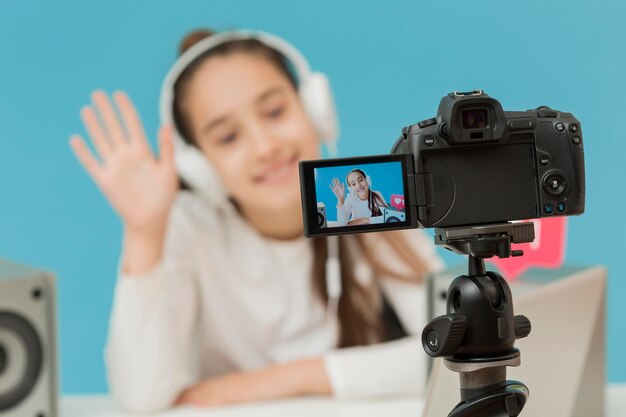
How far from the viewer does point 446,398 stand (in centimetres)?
140

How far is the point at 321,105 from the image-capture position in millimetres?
2264

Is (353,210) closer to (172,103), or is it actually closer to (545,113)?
(545,113)

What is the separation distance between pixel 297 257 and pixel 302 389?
30 cm

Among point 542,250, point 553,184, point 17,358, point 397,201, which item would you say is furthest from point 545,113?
point 17,358

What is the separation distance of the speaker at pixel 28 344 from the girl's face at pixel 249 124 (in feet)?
1.66

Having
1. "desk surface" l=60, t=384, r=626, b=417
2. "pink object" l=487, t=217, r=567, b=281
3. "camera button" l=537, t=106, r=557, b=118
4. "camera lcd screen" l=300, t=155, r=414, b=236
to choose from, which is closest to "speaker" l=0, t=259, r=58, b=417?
"desk surface" l=60, t=384, r=626, b=417

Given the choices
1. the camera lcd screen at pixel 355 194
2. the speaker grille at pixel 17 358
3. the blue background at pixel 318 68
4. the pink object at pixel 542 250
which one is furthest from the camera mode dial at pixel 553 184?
the speaker grille at pixel 17 358

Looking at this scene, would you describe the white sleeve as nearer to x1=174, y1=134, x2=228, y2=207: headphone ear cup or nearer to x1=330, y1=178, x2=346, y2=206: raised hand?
x1=174, y1=134, x2=228, y2=207: headphone ear cup

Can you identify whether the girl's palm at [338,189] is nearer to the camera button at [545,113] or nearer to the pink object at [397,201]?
the pink object at [397,201]

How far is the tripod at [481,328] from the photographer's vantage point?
1104 millimetres

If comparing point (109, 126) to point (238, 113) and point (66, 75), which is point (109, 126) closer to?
point (66, 75)

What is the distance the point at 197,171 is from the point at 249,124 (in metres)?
0.16

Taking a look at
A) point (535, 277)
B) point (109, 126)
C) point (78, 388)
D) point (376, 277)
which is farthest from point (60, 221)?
point (535, 277)

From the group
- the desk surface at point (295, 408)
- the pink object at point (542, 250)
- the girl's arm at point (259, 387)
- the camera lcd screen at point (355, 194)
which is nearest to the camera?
the camera lcd screen at point (355, 194)
